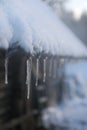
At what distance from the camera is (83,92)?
19.1 m

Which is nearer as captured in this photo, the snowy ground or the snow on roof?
the snow on roof

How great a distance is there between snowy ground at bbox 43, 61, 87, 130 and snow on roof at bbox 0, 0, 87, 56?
1.23 meters

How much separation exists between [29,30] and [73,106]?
11.5 m

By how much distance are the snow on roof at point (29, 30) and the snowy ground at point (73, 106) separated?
4.04ft

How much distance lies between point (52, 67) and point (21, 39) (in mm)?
1778

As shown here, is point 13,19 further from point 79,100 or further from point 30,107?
point 79,100

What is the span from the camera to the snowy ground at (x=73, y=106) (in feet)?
37.4

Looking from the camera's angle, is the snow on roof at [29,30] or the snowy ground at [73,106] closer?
the snow on roof at [29,30]

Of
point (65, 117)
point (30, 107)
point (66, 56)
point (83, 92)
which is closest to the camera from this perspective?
point (66, 56)

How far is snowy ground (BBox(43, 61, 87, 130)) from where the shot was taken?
1141 centimetres

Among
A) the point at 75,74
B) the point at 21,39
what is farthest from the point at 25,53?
the point at 75,74

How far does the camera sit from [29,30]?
481 cm

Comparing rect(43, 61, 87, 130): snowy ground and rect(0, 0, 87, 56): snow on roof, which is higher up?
rect(0, 0, 87, 56): snow on roof

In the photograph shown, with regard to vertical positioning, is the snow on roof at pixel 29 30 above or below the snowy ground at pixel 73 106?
above
